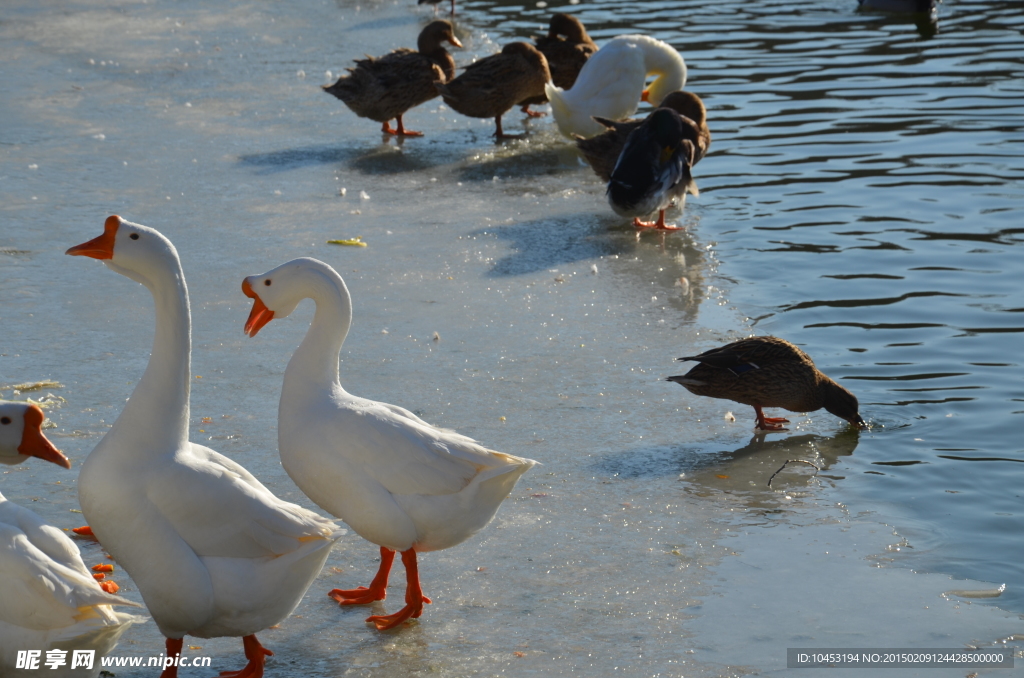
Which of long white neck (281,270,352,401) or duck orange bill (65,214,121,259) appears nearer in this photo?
duck orange bill (65,214,121,259)

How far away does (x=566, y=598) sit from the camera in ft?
13.0

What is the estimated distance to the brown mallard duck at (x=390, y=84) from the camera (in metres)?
10.5

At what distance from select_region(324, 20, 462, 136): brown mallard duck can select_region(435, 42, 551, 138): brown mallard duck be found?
217 millimetres

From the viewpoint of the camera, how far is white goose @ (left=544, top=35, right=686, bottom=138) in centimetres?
1032

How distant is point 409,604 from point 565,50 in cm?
888

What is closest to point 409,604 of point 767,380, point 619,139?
point 767,380

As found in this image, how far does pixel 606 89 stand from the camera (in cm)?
1034

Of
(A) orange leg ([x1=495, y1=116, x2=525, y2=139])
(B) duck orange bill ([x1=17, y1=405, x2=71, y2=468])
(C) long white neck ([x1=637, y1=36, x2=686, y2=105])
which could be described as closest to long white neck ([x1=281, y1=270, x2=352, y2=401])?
(B) duck orange bill ([x1=17, y1=405, x2=71, y2=468])

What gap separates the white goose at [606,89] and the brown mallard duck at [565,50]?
1124mm

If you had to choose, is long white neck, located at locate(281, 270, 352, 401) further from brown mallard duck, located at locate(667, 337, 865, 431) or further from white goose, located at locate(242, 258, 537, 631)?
brown mallard duck, located at locate(667, 337, 865, 431)

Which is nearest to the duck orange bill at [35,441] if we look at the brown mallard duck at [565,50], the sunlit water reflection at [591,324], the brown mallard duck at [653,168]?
the sunlit water reflection at [591,324]

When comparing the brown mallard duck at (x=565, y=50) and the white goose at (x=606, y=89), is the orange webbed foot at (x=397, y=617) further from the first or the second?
the brown mallard duck at (x=565, y=50)

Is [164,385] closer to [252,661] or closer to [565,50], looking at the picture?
[252,661]

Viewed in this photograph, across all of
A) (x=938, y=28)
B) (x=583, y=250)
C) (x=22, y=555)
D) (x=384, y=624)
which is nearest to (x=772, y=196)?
(x=583, y=250)
